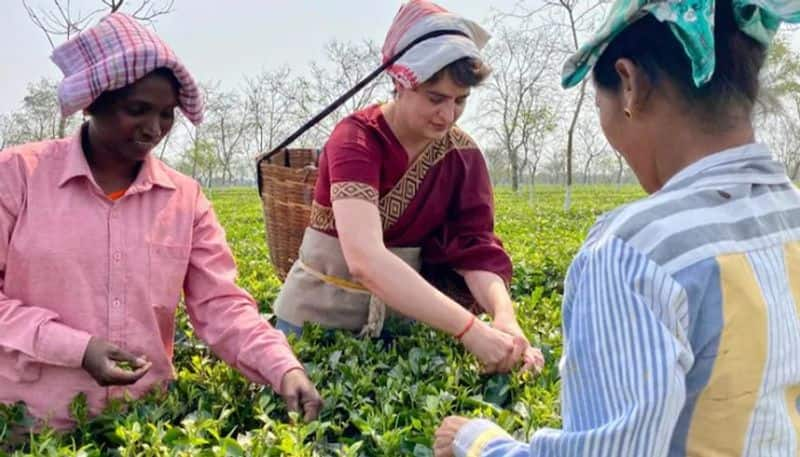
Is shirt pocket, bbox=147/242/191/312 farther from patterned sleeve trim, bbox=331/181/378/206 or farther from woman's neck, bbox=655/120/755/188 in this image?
woman's neck, bbox=655/120/755/188

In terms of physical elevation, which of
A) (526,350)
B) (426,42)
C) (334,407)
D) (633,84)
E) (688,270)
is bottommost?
(334,407)

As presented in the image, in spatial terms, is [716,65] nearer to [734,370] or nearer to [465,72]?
[734,370]

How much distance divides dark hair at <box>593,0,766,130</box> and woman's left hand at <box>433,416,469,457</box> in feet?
1.93

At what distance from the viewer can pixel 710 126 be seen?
992 millimetres

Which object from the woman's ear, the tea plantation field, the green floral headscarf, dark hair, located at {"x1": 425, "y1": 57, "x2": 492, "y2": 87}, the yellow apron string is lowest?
the tea plantation field

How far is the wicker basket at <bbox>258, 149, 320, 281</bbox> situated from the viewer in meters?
2.55

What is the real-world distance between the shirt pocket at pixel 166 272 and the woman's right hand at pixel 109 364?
21 cm

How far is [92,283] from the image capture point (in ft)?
5.68

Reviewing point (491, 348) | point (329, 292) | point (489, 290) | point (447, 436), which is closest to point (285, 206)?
point (329, 292)

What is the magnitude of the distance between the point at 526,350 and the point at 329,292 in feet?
2.20

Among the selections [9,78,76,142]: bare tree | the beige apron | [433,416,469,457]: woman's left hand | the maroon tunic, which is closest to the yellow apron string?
the beige apron

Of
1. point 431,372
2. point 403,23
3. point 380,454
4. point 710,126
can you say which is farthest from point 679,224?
point 403,23

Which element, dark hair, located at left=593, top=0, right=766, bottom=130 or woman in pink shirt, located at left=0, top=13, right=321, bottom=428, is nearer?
dark hair, located at left=593, top=0, right=766, bottom=130

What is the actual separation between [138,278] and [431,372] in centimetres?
79
